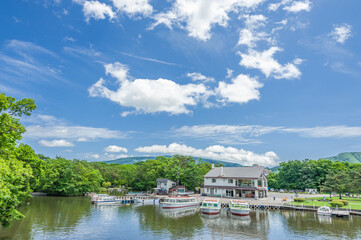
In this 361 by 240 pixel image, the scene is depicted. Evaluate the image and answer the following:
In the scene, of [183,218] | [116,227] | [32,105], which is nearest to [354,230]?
[183,218]

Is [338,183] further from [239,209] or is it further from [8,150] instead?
[8,150]

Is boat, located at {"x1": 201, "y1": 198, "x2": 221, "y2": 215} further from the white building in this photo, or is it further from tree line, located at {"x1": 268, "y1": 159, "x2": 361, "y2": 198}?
tree line, located at {"x1": 268, "y1": 159, "x2": 361, "y2": 198}

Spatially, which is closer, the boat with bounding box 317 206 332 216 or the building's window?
the boat with bounding box 317 206 332 216

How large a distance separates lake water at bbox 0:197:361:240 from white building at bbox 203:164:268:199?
16.7 metres

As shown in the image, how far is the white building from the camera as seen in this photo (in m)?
59.0

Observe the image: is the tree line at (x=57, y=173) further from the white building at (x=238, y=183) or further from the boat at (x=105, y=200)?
the boat at (x=105, y=200)

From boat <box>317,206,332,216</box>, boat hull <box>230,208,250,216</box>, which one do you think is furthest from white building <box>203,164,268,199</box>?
boat hull <box>230,208,250,216</box>

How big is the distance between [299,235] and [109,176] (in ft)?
320

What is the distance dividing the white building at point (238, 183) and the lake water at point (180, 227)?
16.7 m

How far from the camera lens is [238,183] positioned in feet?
202

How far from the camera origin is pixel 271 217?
3981cm

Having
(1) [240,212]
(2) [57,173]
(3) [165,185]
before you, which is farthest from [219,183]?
(2) [57,173]

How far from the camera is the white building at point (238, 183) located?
5897cm

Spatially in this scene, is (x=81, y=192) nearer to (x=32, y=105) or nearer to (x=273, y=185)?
(x=32, y=105)
